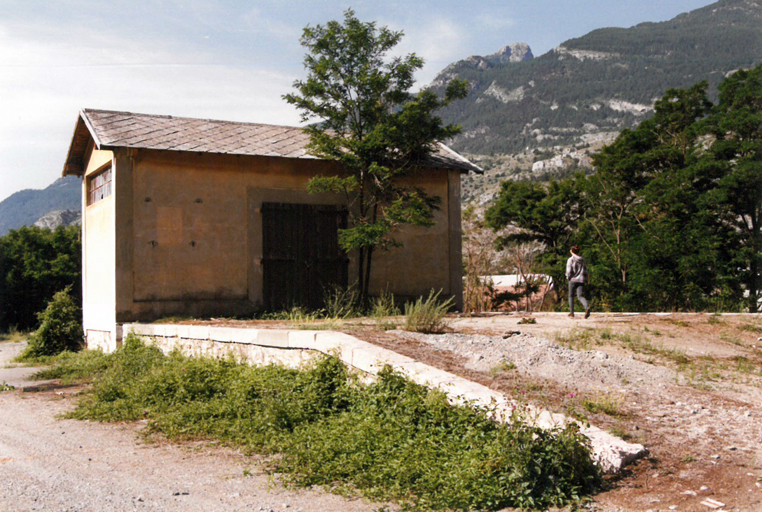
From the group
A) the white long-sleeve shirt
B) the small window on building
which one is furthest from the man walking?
the small window on building

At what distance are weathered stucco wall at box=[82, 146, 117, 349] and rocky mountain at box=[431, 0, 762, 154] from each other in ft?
271

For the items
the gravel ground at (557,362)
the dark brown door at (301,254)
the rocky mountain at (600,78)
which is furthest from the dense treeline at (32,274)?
the rocky mountain at (600,78)

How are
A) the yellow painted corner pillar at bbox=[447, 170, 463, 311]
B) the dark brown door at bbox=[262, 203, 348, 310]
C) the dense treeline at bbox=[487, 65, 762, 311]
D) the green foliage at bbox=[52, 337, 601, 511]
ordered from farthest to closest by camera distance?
the dense treeline at bbox=[487, 65, 762, 311]
the yellow painted corner pillar at bbox=[447, 170, 463, 311]
the dark brown door at bbox=[262, 203, 348, 310]
the green foliage at bbox=[52, 337, 601, 511]

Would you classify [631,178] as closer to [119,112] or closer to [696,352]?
[696,352]

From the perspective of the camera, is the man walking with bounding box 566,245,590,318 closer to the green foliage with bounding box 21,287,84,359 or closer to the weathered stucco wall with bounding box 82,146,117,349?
the weathered stucco wall with bounding box 82,146,117,349

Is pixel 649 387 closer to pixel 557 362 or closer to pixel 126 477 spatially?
pixel 557 362

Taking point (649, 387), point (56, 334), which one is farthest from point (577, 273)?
point (56, 334)

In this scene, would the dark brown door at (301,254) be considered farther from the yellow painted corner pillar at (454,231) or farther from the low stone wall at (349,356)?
the low stone wall at (349,356)

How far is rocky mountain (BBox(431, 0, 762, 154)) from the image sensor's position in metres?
104

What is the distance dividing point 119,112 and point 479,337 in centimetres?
1101

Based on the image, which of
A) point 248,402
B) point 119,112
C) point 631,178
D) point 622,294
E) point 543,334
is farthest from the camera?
point 631,178

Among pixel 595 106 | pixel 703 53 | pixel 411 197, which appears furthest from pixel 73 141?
pixel 703 53

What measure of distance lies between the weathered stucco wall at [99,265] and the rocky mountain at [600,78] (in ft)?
271

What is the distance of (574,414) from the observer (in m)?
5.28
